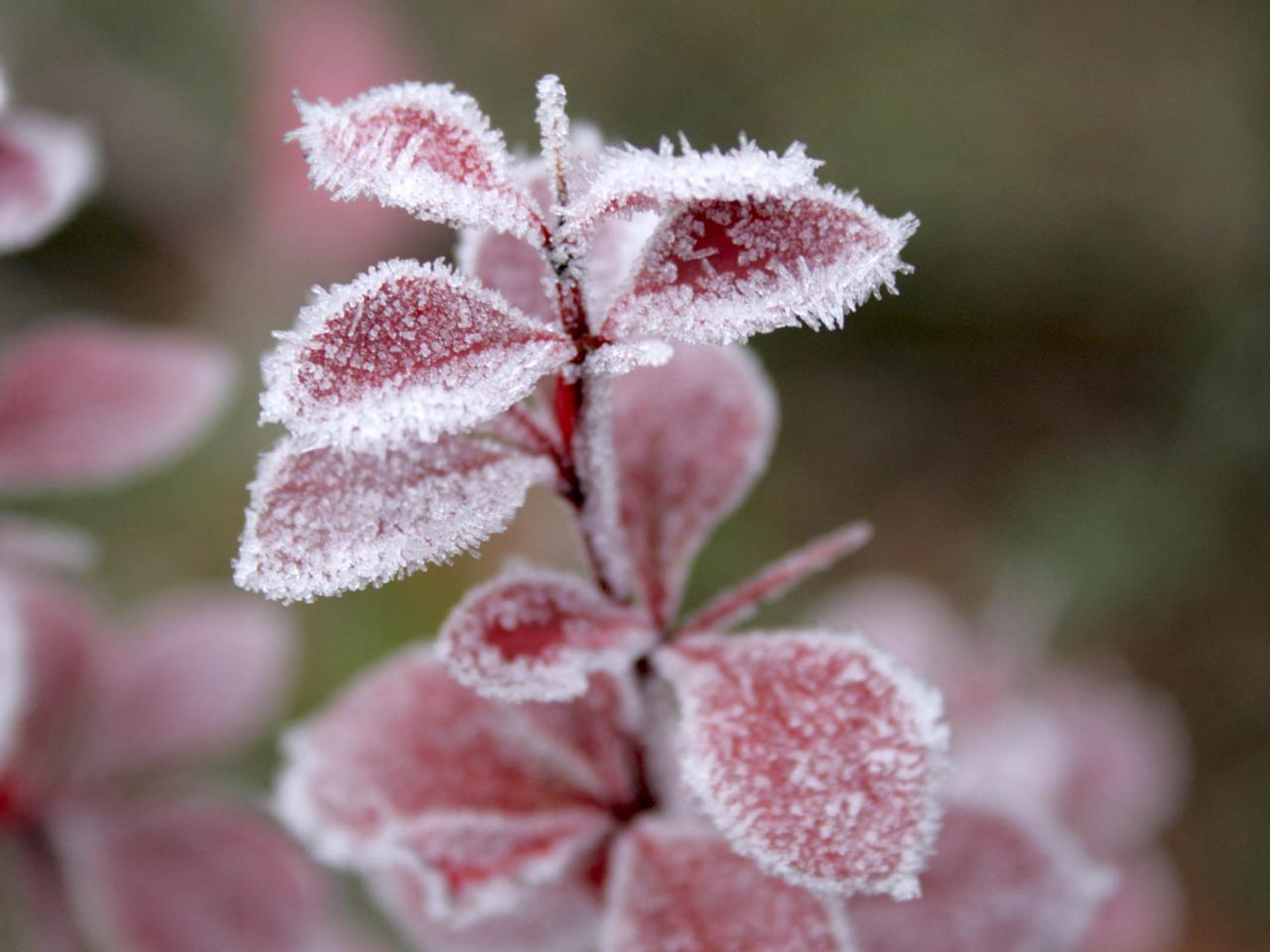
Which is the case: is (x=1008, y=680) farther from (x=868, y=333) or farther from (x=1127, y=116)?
(x=1127, y=116)

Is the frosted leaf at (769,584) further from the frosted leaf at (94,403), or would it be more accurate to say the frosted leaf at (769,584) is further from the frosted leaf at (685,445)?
the frosted leaf at (94,403)

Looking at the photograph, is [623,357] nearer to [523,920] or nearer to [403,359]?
[403,359]

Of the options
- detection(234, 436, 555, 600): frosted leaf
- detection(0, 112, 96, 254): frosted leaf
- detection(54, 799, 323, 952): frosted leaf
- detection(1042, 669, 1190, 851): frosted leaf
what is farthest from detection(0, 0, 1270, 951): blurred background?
detection(234, 436, 555, 600): frosted leaf

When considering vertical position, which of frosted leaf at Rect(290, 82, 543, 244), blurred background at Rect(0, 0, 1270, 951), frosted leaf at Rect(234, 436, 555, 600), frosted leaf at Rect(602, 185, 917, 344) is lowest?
frosted leaf at Rect(234, 436, 555, 600)

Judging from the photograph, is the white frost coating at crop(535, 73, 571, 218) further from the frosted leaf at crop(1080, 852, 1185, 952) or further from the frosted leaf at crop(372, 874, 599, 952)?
the frosted leaf at crop(1080, 852, 1185, 952)

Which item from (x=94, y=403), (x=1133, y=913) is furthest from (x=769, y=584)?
(x=1133, y=913)
